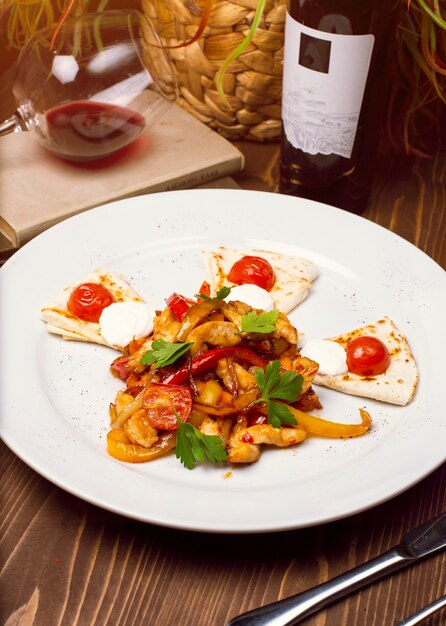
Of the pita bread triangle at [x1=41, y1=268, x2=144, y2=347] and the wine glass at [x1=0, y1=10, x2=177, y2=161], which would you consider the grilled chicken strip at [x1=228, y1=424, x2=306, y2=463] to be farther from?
the wine glass at [x1=0, y1=10, x2=177, y2=161]

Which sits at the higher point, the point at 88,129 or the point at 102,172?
the point at 88,129

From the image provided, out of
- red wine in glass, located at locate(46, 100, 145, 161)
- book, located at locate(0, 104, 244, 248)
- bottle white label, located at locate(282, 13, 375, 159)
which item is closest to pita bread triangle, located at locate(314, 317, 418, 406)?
bottle white label, located at locate(282, 13, 375, 159)

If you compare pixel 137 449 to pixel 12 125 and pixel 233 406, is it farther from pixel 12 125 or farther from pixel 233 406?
→ pixel 12 125

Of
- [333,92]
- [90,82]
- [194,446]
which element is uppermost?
[333,92]

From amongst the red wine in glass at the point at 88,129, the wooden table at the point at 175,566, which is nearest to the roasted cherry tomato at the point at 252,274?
the wooden table at the point at 175,566

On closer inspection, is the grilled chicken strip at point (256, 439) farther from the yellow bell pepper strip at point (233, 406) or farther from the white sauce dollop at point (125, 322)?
the white sauce dollop at point (125, 322)

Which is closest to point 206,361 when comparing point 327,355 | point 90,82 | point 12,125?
point 327,355
